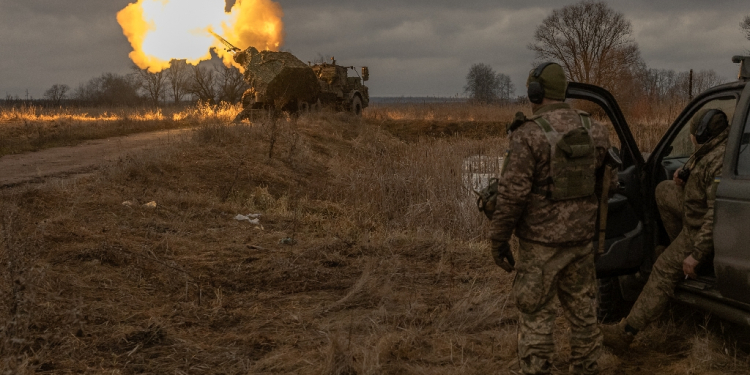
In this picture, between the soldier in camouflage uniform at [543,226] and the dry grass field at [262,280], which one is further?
the dry grass field at [262,280]

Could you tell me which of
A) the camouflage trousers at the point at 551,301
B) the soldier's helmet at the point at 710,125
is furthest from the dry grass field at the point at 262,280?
the soldier's helmet at the point at 710,125

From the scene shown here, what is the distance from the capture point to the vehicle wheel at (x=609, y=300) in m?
4.98

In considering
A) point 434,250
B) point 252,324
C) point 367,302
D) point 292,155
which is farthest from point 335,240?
point 292,155

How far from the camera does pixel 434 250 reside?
7.54 m

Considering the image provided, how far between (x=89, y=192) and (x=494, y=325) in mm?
6443

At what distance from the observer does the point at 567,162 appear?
3.51 meters

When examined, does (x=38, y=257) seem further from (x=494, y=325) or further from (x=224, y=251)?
(x=494, y=325)

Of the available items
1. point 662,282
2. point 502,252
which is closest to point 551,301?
point 502,252

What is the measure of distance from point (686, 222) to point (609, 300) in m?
1.16

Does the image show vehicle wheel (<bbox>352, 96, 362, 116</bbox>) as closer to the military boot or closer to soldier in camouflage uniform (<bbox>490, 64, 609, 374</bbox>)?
the military boot

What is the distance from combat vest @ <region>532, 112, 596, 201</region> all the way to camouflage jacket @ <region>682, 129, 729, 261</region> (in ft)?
2.79

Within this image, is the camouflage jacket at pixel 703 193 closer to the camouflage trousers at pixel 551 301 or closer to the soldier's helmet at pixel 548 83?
the camouflage trousers at pixel 551 301

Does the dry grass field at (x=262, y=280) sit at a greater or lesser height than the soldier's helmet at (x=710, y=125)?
lesser

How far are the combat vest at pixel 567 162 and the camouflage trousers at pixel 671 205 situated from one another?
1.02 m
